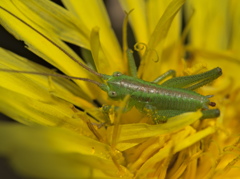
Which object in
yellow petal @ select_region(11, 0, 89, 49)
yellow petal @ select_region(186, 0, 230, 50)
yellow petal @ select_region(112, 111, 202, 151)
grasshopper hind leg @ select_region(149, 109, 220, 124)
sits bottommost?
yellow petal @ select_region(112, 111, 202, 151)

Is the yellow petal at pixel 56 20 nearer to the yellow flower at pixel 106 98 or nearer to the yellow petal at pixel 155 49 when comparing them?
the yellow flower at pixel 106 98

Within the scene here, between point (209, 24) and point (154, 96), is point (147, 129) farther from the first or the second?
point (209, 24)

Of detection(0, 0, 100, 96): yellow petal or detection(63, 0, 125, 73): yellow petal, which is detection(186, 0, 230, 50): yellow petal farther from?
detection(0, 0, 100, 96): yellow petal

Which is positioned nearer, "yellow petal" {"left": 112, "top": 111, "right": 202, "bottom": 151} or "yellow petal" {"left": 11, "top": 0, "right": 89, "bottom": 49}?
"yellow petal" {"left": 112, "top": 111, "right": 202, "bottom": 151}

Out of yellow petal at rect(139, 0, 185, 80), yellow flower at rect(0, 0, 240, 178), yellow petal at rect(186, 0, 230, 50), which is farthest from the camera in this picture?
yellow petal at rect(186, 0, 230, 50)

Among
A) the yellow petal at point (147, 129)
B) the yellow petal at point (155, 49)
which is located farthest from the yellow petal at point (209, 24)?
the yellow petal at point (147, 129)

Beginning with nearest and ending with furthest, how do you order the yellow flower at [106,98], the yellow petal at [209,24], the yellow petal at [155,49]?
the yellow flower at [106,98] → the yellow petal at [155,49] → the yellow petal at [209,24]

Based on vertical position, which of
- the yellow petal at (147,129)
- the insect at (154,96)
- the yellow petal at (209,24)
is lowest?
the yellow petal at (147,129)

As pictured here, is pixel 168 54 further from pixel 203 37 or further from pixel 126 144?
pixel 126 144

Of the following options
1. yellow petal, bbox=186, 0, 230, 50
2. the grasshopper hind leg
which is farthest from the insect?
yellow petal, bbox=186, 0, 230, 50
